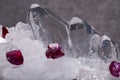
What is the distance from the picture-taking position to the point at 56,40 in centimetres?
62

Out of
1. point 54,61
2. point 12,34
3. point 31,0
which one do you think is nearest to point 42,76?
point 54,61

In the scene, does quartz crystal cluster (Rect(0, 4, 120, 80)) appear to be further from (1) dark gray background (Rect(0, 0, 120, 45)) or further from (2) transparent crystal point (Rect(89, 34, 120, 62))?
(1) dark gray background (Rect(0, 0, 120, 45))

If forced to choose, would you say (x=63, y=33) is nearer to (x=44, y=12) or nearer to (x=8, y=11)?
(x=44, y=12)

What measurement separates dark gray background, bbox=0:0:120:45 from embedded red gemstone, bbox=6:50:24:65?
739 millimetres

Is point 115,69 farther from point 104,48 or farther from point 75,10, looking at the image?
point 75,10


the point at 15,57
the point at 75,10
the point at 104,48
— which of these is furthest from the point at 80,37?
the point at 75,10

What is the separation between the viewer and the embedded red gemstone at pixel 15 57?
505mm

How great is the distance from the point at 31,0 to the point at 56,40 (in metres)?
0.64

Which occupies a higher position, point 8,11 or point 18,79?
point 8,11

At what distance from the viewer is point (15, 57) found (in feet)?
1.66

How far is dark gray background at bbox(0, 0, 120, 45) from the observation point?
125cm

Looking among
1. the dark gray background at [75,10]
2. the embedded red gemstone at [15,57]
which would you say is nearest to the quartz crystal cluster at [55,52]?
the embedded red gemstone at [15,57]

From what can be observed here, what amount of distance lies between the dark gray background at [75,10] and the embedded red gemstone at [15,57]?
739mm

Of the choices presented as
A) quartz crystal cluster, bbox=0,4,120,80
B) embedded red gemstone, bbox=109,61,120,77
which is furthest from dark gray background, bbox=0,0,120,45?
embedded red gemstone, bbox=109,61,120,77
